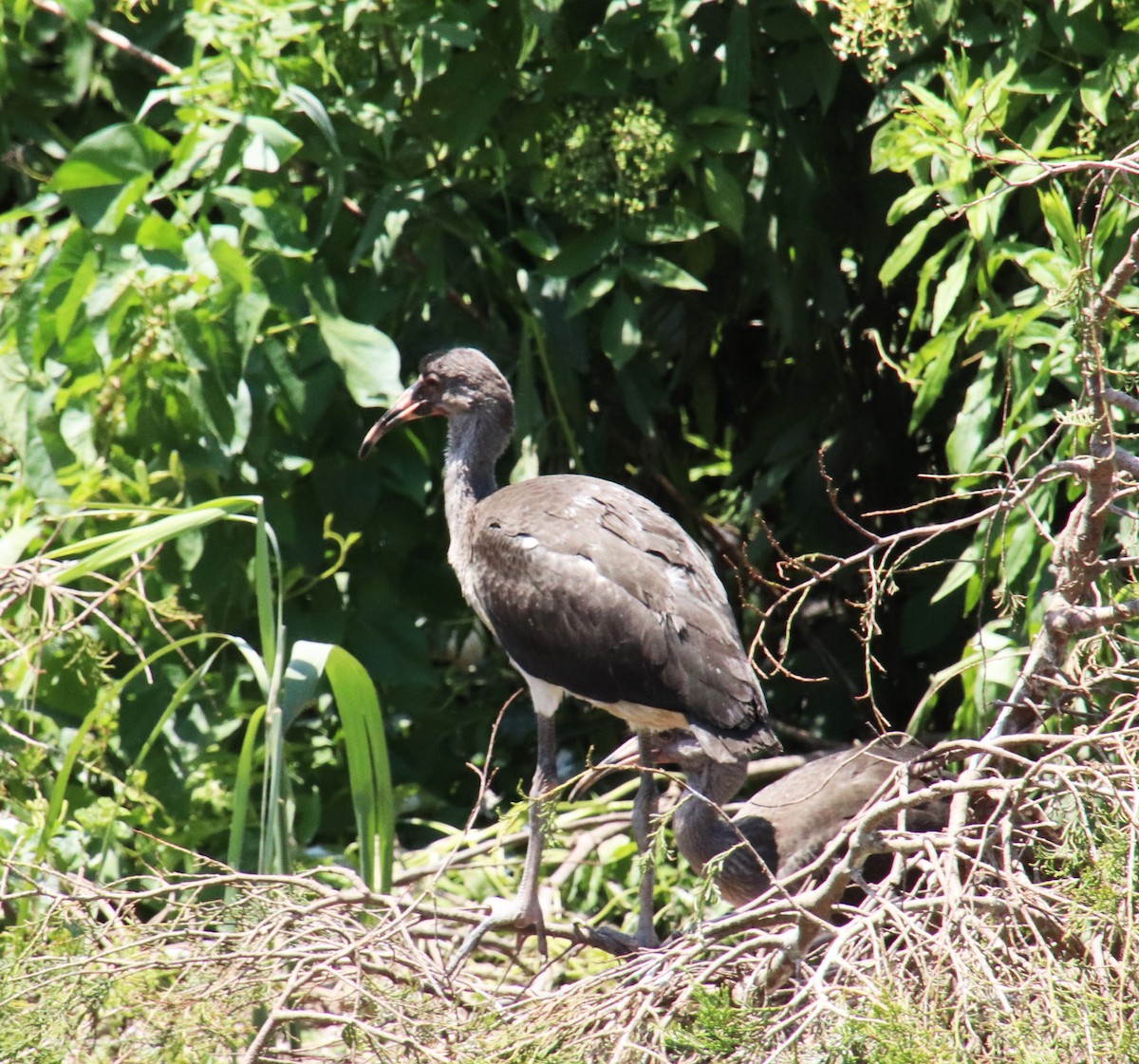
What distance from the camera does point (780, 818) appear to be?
4.51 metres

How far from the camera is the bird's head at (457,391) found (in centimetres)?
501

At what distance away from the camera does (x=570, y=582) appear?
174 inches

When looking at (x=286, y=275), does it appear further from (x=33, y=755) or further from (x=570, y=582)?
(x=33, y=755)

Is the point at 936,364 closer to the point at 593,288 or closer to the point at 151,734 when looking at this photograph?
the point at 593,288

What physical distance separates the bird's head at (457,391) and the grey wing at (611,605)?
1.45 feet

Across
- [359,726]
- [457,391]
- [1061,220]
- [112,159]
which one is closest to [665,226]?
[457,391]

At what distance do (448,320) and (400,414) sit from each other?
0.60 metres

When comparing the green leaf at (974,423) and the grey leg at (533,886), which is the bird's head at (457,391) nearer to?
the grey leg at (533,886)

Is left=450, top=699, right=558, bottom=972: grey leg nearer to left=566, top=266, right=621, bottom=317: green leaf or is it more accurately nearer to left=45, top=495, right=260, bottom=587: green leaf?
left=45, top=495, right=260, bottom=587: green leaf

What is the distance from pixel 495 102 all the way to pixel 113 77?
189 cm

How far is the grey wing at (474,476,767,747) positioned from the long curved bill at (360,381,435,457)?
1.68 ft

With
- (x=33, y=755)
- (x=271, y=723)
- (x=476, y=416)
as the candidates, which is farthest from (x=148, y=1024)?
(x=476, y=416)

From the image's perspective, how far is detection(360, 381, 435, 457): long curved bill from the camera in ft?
16.3

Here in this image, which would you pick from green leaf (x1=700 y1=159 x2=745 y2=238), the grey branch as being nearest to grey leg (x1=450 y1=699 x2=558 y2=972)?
green leaf (x1=700 y1=159 x2=745 y2=238)
